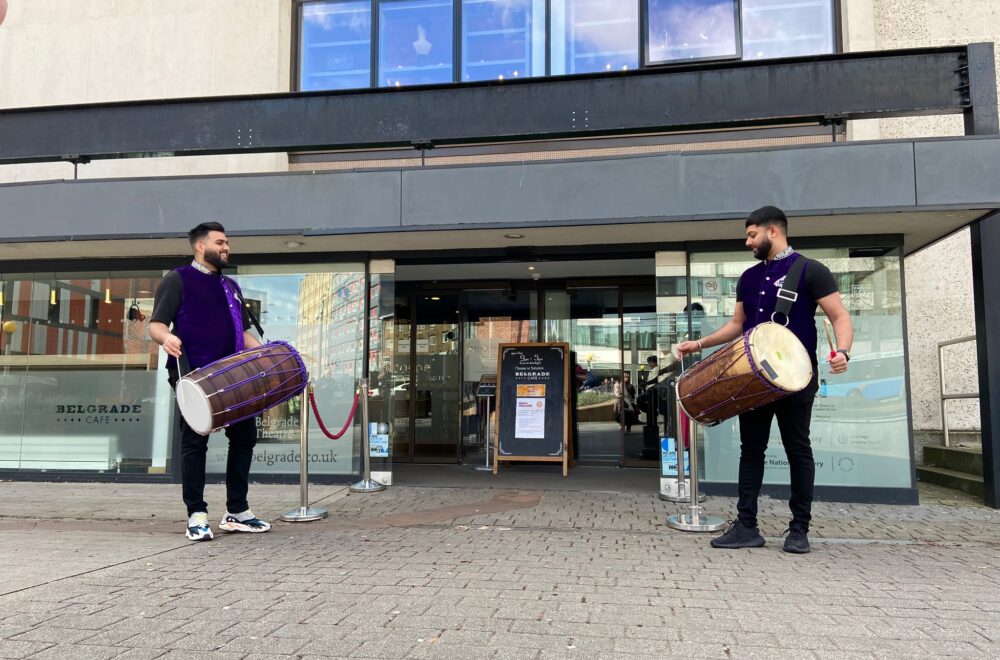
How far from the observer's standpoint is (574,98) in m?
6.70

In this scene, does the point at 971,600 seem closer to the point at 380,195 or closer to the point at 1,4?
the point at 380,195

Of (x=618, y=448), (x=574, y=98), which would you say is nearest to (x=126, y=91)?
(x=574, y=98)

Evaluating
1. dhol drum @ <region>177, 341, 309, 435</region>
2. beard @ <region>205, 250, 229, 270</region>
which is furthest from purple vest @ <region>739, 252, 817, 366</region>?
beard @ <region>205, 250, 229, 270</region>

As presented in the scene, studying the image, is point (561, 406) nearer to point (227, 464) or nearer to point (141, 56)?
point (227, 464)

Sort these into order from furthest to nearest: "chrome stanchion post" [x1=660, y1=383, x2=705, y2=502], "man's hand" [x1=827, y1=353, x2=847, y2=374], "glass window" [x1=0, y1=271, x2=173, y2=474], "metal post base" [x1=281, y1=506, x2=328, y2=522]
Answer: "glass window" [x1=0, y1=271, x2=173, y2=474], "chrome stanchion post" [x1=660, y1=383, x2=705, y2=502], "metal post base" [x1=281, y1=506, x2=328, y2=522], "man's hand" [x1=827, y1=353, x2=847, y2=374]

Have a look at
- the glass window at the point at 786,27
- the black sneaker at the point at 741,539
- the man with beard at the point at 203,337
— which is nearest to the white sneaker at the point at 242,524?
the man with beard at the point at 203,337

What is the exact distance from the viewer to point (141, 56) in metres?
9.71

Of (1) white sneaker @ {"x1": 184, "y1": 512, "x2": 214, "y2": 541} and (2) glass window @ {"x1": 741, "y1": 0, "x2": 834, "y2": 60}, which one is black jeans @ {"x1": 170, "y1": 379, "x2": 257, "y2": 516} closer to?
(1) white sneaker @ {"x1": 184, "y1": 512, "x2": 214, "y2": 541}

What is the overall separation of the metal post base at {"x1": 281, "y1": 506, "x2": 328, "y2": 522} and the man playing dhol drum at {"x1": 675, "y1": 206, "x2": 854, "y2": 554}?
118 inches

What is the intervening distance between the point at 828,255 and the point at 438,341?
5345mm

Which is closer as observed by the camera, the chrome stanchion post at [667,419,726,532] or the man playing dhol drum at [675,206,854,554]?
the man playing dhol drum at [675,206,854,554]

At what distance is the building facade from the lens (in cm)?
608

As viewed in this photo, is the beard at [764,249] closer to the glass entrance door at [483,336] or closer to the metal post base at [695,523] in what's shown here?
the metal post base at [695,523]

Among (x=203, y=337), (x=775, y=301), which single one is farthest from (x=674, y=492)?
(x=203, y=337)
